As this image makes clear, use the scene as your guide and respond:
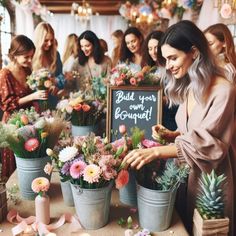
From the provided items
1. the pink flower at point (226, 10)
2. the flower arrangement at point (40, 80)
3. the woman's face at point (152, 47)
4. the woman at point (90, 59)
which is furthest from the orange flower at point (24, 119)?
the pink flower at point (226, 10)

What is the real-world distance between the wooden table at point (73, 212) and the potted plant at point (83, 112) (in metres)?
0.51

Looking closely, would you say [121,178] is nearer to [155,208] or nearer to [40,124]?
[155,208]

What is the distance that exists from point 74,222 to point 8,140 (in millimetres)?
421

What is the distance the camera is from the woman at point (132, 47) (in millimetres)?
2824

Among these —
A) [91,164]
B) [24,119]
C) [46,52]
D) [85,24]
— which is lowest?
[91,164]

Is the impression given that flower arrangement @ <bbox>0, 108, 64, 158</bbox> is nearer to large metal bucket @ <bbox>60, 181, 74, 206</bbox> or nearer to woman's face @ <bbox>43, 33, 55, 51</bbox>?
large metal bucket @ <bbox>60, 181, 74, 206</bbox>

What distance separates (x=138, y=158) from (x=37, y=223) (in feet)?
1.45

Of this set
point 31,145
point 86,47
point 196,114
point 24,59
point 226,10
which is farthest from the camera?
point 226,10

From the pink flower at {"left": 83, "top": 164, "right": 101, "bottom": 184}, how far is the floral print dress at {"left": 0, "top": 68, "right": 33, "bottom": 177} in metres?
1.45

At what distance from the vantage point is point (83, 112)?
1.95 meters

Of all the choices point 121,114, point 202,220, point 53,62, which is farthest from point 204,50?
point 53,62

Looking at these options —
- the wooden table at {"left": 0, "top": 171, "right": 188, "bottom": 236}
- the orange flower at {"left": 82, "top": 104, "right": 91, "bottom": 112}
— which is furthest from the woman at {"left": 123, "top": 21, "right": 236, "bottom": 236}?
the orange flower at {"left": 82, "top": 104, "right": 91, "bottom": 112}

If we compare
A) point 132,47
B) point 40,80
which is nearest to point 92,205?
point 40,80

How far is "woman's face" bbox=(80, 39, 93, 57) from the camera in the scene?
116 inches
